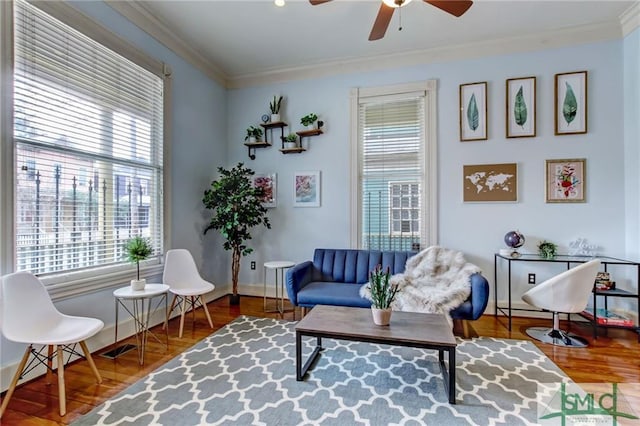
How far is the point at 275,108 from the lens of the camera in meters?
4.20

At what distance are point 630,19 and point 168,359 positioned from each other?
213 inches

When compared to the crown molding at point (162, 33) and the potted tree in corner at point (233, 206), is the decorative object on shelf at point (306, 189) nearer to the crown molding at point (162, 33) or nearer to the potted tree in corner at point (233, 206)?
the potted tree in corner at point (233, 206)

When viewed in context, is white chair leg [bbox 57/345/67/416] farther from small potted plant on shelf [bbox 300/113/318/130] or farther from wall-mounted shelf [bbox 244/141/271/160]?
small potted plant on shelf [bbox 300/113/318/130]

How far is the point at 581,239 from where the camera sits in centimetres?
327

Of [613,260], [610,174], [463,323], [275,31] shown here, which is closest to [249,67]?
[275,31]

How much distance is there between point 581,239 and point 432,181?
5.45ft

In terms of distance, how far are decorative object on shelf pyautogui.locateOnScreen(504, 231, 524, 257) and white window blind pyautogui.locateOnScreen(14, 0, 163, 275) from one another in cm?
387

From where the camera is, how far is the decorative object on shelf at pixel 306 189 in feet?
13.5

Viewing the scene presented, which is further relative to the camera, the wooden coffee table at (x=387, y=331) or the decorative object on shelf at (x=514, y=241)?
the decorative object on shelf at (x=514, y=241)

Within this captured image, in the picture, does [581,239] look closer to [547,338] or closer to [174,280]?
[547,338]

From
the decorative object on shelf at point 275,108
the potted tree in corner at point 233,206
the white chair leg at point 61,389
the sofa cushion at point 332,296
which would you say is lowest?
the white chair leg at point 61,389

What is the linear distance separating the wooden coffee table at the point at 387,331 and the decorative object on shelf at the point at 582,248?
2144 millimetres

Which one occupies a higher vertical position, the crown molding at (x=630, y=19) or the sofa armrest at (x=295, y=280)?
the crown molding at (x=630, y=19)
